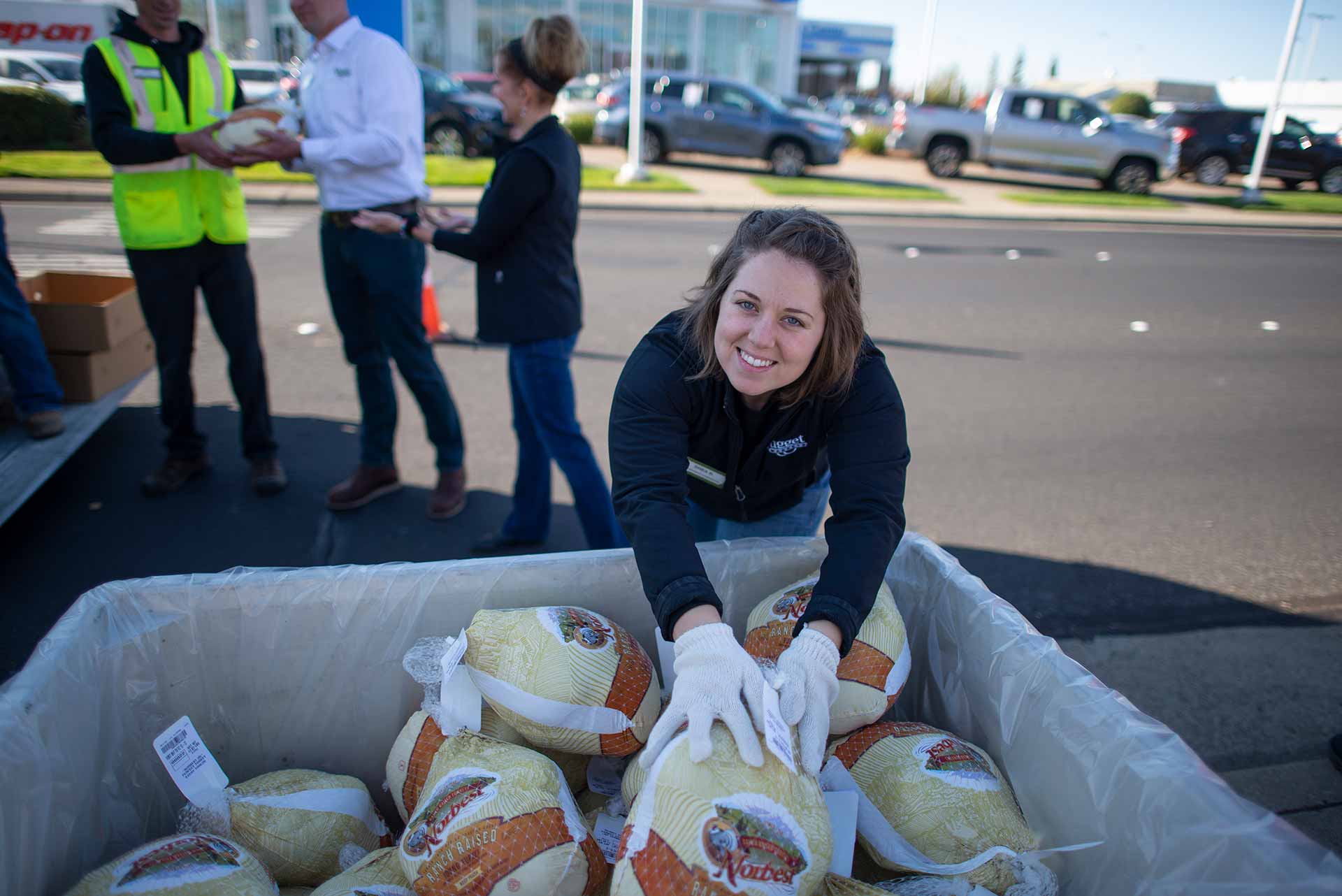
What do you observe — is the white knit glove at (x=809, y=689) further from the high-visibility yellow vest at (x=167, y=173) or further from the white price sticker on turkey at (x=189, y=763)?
the high-visibility yellow vest at (x=167, y=173)

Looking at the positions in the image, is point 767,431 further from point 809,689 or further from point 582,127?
point 582,127

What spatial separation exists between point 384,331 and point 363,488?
0.83 metres

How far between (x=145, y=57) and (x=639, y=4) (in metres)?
12.1

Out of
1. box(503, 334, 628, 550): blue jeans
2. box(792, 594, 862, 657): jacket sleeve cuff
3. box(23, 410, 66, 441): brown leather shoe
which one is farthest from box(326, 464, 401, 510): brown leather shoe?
box(792, 594, 862, 657): jacket sleeve cuff

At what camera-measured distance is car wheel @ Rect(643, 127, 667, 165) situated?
18047 mm

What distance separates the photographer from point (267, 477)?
4.14 meters

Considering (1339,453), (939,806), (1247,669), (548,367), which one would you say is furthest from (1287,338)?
(939,806)

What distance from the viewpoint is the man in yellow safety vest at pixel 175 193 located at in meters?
3.51

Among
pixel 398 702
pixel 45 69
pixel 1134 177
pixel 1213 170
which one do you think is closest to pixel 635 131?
pixel 45 69

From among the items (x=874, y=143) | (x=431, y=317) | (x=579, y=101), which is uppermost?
(x=579, y=101)

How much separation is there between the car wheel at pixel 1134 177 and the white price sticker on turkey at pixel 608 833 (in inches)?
807

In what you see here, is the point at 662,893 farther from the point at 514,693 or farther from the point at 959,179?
the point at 959,179

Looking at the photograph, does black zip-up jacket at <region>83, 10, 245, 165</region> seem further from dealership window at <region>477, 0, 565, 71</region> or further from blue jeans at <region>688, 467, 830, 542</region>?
dealership window at <region>477, 0, 565, 71</region>

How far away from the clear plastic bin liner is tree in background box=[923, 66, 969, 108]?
41701mm
